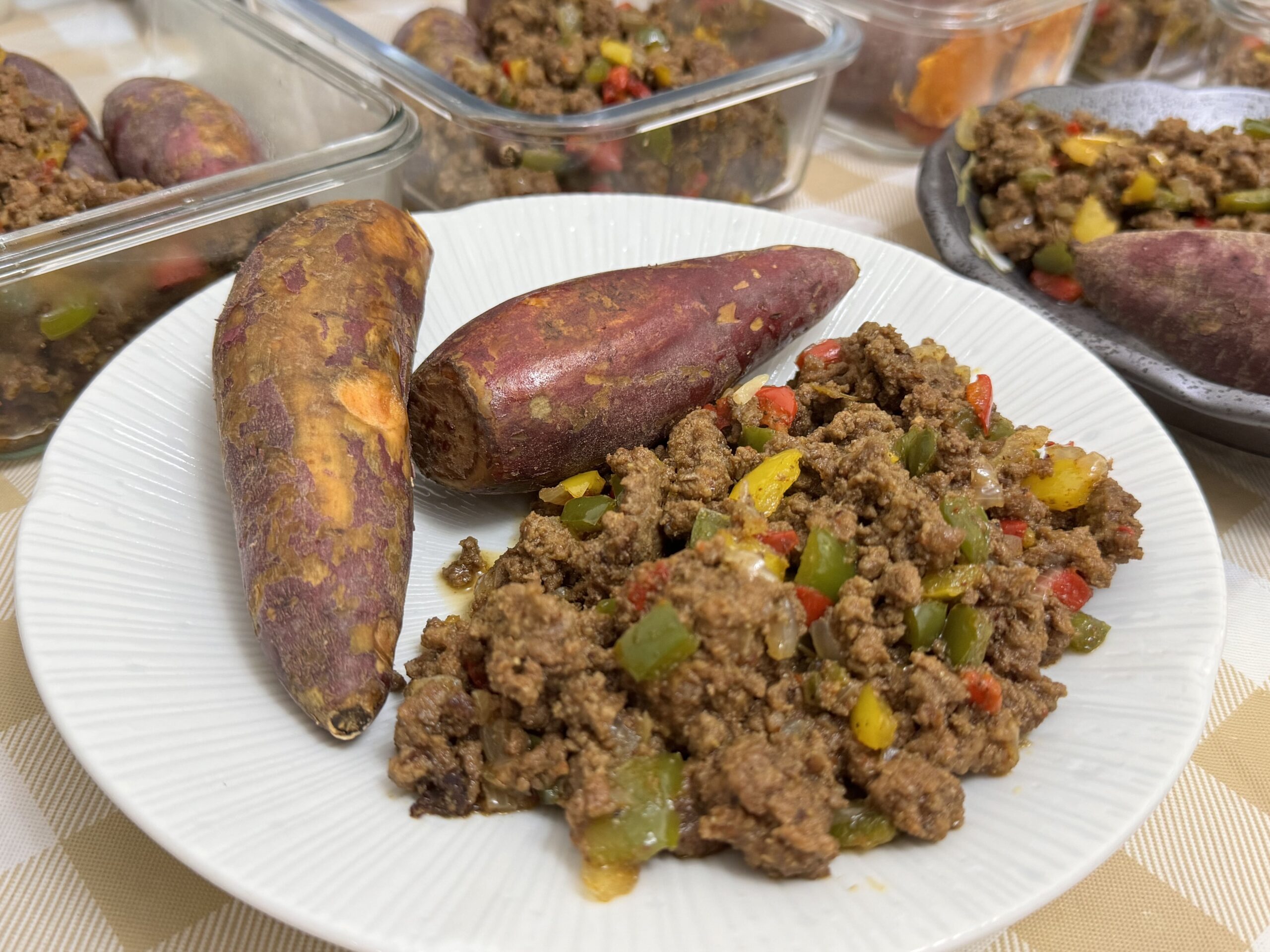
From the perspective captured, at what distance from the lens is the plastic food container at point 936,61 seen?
322 cm

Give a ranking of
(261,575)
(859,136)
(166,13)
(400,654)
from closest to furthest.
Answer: (261,575) → (400,654) → (166,13) → (859,136)

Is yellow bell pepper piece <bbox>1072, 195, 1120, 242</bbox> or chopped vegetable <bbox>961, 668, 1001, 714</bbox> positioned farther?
yellow bell pepper piece <bbox>1072, 195, 1120, 242</bbox>

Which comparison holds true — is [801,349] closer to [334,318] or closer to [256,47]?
[334,318]

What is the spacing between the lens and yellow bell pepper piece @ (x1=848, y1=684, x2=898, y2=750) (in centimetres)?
132

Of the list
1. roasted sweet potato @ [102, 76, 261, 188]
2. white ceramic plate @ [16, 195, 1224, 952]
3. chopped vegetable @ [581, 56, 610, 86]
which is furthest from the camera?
chopped vegetable @ [581, 56, 610, 86]

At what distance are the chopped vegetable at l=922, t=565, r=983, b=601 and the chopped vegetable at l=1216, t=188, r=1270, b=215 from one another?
1690 millimetres

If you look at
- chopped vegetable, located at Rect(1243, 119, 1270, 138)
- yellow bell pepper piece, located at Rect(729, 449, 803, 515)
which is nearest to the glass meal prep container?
yellow bell pepper piece, located at Rect(729, 449, 803, 515)

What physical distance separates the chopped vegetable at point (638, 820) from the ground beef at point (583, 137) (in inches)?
→ 69.4

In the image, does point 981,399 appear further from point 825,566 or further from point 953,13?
point 953,13

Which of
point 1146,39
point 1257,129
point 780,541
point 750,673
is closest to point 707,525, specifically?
point 780,541

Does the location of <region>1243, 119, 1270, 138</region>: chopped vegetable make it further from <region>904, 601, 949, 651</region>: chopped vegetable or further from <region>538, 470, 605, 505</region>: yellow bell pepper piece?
<region>538, 470, 605, 505</region>: yellow bell pepper piece

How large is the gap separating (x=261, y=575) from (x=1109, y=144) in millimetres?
2544

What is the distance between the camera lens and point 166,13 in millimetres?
2887

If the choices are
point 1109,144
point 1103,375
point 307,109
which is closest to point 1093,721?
point 1103,375
